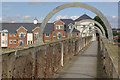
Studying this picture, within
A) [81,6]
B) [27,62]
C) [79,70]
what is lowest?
[79,70]

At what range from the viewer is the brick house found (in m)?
75.1

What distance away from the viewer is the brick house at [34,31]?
75.1 metres

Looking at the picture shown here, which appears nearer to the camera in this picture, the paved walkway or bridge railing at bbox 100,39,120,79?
bridge railing at bbox 100,39,120,79

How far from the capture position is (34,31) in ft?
268

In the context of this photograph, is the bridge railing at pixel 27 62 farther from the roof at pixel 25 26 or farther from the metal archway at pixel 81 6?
the roof at pixel 25 26

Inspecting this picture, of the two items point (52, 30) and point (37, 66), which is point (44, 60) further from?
point (52, 30)

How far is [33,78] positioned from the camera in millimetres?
5227

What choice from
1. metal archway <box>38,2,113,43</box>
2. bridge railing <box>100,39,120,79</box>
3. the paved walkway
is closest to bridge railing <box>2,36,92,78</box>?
the paved walkway

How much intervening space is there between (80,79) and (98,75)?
1.21m

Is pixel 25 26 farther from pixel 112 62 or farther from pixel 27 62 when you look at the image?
pixel 112 62

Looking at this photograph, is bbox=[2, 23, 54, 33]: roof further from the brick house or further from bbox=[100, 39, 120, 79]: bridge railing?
bbox=[100, 39, 120, 79]: bridge railing

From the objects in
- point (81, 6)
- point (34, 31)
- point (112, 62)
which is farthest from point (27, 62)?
point (34, 31)

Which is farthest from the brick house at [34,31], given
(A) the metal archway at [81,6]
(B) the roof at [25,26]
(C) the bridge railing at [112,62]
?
(C) the bridge railing at [112,62]

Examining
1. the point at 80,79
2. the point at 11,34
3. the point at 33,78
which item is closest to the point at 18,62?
the point at 33,78
